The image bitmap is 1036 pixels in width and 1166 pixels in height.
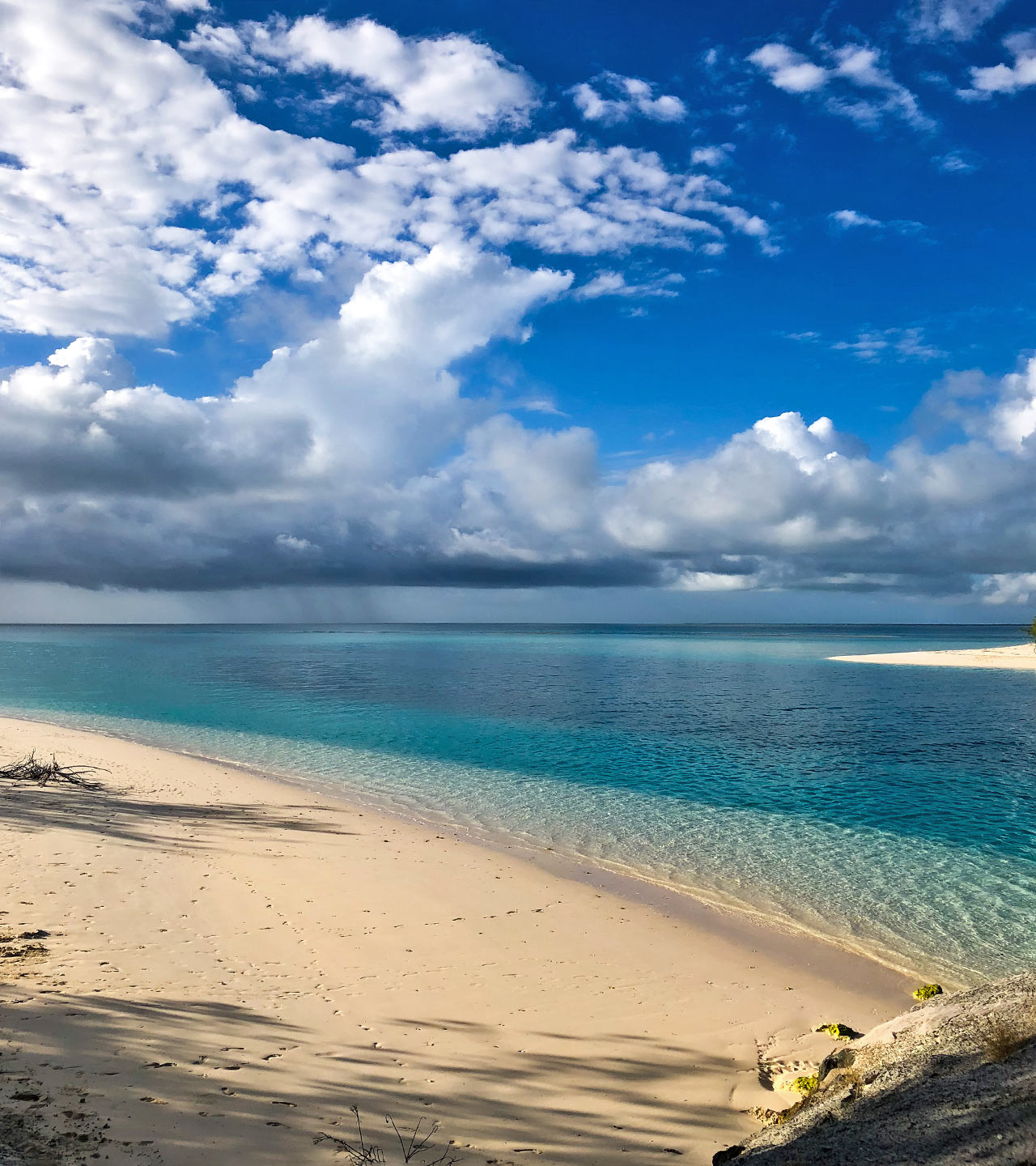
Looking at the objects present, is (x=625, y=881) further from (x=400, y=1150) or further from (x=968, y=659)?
(x=968, y=659)

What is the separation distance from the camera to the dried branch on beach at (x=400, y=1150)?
6.29 metres

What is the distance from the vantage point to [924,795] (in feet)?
80.3

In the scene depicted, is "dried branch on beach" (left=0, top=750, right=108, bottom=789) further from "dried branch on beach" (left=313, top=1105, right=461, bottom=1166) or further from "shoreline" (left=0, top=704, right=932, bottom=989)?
"dried branch on beach" (left=313, top=1105, right=461, bottom=1166)

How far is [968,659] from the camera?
97438mm

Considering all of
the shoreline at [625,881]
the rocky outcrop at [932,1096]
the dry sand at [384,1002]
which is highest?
the rocky outcrop at [932,1096]

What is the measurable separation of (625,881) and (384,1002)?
25.3 ft

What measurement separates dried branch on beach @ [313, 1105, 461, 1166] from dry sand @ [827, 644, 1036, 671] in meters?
97.2

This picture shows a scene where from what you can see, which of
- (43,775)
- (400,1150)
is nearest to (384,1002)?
(400,1150)

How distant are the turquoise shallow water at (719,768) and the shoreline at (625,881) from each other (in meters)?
0.23

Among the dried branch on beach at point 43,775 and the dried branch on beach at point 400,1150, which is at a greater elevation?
the dried branch on beach at point 400,1150

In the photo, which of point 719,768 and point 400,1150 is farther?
point 719,768

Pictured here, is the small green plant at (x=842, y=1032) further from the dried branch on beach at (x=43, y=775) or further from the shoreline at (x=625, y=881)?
the dried branch on beach at (x=43, y=775)

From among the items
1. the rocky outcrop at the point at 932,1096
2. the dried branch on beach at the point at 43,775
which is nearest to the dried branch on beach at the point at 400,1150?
the rocky outcrop at the point at 932,1096

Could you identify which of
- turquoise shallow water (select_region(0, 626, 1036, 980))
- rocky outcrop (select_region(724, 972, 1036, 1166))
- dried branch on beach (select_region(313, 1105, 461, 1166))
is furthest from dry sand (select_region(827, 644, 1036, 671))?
dried branch on beach (select_region(313, 1105, 461, 1166))
